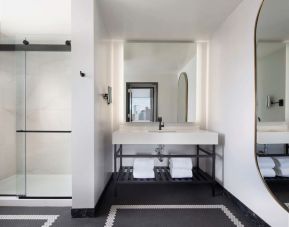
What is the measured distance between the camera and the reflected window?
319cm

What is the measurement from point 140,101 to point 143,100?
0.17 feet

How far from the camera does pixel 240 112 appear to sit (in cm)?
210

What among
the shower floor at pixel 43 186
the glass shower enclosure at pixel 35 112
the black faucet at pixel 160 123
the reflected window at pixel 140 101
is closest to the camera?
the shower floor at pixel 43 186

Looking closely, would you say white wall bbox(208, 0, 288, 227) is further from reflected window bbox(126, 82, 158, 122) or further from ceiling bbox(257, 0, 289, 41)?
reflected window bbox(126, 82, 158, 122)

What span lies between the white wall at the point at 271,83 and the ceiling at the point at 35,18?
230 centimetres

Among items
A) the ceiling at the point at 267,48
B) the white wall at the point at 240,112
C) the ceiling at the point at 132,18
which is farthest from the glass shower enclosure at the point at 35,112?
the ceiling at the point at 267,48

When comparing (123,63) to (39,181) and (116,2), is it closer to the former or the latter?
(116,2)

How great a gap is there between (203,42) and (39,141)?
3033 mm

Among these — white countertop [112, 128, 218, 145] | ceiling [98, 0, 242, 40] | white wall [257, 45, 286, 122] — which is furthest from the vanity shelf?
ceiling [98, 0, 242, 40]

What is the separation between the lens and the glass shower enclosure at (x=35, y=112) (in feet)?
9.34

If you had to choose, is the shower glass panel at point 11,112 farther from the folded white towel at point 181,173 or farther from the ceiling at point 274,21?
the ceiling at point 274,21

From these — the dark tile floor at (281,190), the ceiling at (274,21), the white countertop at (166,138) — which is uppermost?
the ceiling at (274,21)

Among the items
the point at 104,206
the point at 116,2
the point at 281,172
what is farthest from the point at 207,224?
the point at 116,2

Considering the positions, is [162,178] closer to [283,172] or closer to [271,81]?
[283,172]
